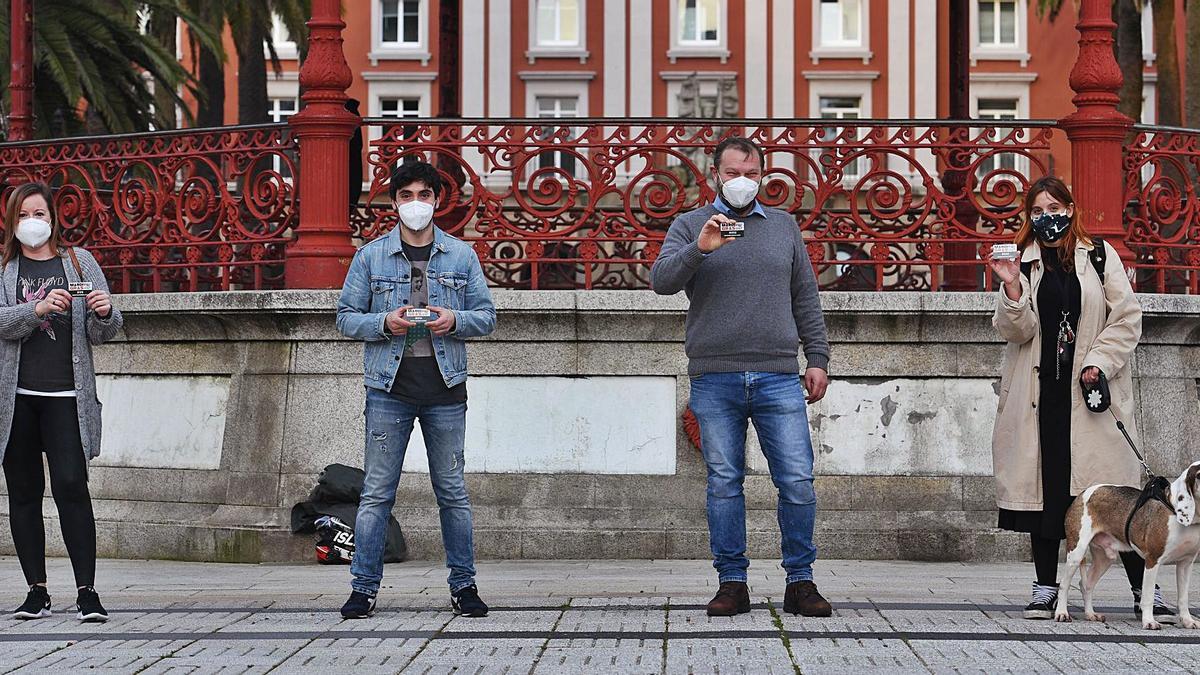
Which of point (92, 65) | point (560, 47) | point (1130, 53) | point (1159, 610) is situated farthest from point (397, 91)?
point (1159, 610)

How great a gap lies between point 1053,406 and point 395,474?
9.04 ft

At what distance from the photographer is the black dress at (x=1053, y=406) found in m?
7.61

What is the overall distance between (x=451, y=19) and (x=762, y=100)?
32301 millimetres

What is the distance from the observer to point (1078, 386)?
7.65m

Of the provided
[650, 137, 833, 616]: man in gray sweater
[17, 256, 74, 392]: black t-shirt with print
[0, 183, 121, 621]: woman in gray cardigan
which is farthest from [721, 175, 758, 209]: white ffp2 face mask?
[17, 256, 74, 392]: black t-shirt with print

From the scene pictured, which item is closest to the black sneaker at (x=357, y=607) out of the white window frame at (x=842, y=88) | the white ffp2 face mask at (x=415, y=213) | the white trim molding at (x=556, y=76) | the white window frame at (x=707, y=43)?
the white ffp2 face mask at (x=415, y=213)

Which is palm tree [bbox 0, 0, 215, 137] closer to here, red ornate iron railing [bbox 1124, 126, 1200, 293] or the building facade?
red ornate iron railing [bbox 1124, 126, 1200, 293]

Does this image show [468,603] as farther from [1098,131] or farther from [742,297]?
[1098,131]

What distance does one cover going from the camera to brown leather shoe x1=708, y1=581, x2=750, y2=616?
751 centimetres

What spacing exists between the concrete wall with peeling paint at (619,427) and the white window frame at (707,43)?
35.3m

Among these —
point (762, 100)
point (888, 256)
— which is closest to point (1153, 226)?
point (888, 256)

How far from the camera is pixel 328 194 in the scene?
11.0m

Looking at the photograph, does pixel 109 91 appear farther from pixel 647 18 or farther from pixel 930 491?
pixel 647 18

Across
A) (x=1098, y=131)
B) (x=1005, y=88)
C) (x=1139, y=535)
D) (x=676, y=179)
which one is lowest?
(x=1139, y=535)
